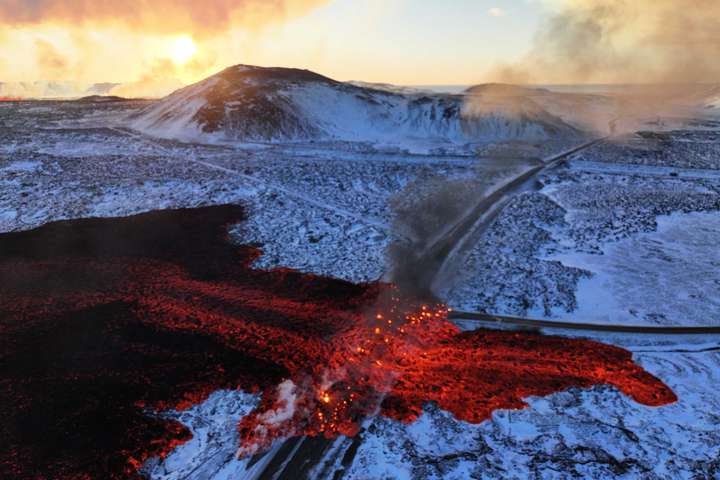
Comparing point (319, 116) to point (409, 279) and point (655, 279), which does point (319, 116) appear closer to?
point (409, 279)

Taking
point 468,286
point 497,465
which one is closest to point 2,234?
point 468,286

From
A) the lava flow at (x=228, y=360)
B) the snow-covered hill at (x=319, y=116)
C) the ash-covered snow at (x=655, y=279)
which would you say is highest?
the snow-covered hill at (x=319, y=116)

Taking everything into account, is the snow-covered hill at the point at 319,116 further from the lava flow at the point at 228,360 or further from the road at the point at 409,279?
the lava flow at the point at 228,360

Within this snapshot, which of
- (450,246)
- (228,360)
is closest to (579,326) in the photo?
(450,246)

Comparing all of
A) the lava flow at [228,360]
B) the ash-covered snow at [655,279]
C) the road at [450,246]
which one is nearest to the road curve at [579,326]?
the ash-covered snow at [655,279]

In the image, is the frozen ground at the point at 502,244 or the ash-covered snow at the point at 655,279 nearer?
the frozen ground at the point at 502,244

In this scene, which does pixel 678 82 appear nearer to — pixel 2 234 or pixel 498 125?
pixel 498 125
